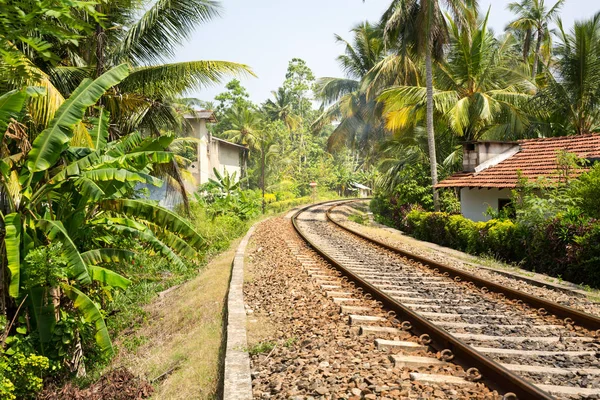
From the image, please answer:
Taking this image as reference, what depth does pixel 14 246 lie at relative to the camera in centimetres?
655

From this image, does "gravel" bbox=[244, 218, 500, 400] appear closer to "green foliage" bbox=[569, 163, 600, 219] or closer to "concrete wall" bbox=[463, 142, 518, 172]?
"green foliage" bbox=[569, 163, 600, 219]

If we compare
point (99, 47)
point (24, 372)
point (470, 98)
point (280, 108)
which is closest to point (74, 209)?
point (24, 372)

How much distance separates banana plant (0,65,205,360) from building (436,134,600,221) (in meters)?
12.6

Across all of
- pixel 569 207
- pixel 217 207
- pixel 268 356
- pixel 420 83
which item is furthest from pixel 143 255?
pixel 420 83

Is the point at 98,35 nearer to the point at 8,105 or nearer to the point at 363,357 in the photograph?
the point at 8,105

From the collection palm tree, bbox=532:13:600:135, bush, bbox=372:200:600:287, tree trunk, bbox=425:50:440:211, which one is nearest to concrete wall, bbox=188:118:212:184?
tree trunk, bbox=425:50:440:211

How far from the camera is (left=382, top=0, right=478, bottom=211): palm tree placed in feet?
66.6

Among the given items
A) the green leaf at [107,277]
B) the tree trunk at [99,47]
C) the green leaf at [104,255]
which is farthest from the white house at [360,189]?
the green leaf at [107,277]

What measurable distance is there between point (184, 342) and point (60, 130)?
372 centimetres

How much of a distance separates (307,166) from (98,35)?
48823 millimetres

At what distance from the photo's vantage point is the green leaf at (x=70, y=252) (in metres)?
6.53

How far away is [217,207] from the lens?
2377 centimetres

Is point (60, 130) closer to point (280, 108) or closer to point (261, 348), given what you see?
point (261, 348)

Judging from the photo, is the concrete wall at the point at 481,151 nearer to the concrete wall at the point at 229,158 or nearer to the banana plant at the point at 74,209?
the banana plant at the point at 74,209
